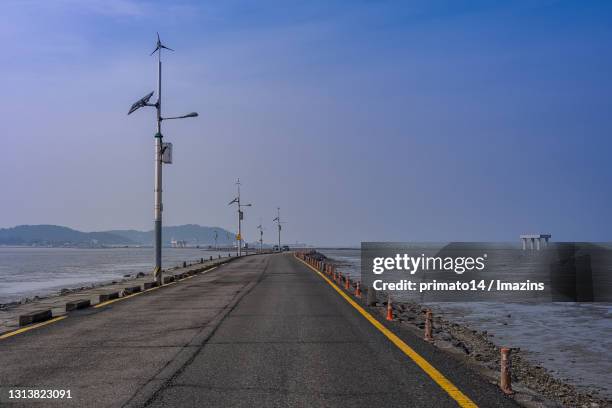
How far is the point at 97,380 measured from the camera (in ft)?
28.1

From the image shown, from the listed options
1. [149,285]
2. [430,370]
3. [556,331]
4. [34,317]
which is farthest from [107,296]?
[556,331]

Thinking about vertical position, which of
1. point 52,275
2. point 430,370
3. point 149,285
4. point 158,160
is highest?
point 158,160

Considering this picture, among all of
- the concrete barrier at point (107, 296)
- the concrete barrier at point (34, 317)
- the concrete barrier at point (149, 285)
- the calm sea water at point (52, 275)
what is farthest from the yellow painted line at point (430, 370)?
the calm sea water at point (52, 275)

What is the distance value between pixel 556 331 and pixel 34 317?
54.1ft

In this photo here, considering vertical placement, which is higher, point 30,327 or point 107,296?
point 107,296

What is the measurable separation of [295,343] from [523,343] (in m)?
9.28

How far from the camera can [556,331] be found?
21016mm

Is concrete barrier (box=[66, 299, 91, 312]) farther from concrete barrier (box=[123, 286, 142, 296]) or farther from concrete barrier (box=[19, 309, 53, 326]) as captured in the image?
concrete barrier (box=[123, 286, 142, 296])

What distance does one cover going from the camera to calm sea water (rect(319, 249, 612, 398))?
14.3 m

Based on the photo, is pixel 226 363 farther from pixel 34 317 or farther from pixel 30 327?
pixel 34 317

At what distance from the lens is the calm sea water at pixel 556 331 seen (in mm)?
14314

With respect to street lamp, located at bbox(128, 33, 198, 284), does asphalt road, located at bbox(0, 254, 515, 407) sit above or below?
below

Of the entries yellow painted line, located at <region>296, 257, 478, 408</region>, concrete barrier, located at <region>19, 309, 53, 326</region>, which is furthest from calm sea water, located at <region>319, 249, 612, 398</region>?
concrete barrier, located at <region>19, 309, 53, 326</region>

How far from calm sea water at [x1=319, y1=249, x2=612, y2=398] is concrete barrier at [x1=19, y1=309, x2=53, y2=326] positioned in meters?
12.5
